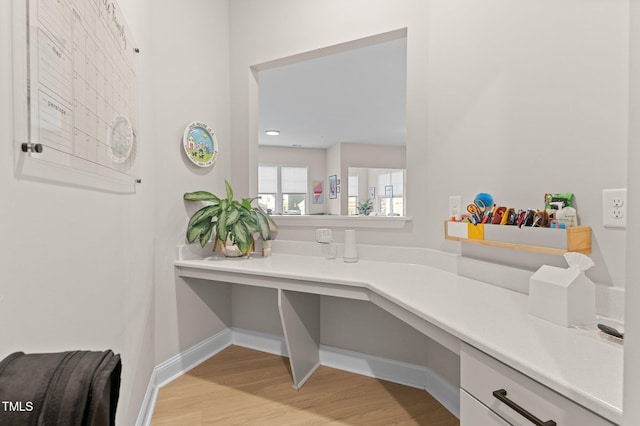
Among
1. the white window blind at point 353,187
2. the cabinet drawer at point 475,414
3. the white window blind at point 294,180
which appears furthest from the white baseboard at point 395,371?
the white window blind at point 353,187

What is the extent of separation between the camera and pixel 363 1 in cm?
211

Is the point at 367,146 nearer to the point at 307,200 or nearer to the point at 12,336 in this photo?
the point at 307,200

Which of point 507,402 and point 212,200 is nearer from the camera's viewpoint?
point 507,402

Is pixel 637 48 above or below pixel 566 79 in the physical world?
below

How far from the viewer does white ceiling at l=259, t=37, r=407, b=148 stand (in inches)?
128

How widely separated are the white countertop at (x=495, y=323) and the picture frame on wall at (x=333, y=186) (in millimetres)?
6158

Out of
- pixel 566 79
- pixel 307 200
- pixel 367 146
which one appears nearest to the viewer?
pixel 566 79

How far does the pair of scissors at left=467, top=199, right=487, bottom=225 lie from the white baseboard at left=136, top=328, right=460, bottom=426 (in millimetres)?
910

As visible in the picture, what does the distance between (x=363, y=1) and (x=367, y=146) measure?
608cm

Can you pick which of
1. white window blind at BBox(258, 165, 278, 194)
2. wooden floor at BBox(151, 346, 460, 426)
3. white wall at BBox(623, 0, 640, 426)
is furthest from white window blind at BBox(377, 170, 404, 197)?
white wall at BBox(623, 0, 640, 426)

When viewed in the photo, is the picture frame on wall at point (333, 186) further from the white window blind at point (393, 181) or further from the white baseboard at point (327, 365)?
the white baseboard at point (327, 365)

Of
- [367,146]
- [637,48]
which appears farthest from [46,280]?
[367,146]

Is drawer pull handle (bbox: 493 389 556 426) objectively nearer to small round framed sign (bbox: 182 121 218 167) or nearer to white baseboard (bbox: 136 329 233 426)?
white baseboard (bbox: 136 329 233 426)

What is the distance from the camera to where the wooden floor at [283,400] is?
68.4 inches
